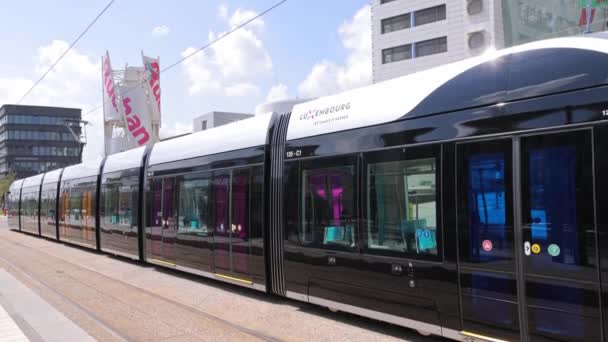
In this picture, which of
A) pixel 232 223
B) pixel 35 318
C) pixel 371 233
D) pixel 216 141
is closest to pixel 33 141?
pixel 216 141

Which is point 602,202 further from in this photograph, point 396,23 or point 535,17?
point 535,17

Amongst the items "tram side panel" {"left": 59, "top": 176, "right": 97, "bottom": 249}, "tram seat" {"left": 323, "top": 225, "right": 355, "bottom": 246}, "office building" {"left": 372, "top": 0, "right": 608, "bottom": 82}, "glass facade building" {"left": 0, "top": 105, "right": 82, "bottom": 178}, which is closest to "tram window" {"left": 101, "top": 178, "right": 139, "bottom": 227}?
"tram side panel" {"left": 59, "top": 176, "right": 97, "bottom": 249}

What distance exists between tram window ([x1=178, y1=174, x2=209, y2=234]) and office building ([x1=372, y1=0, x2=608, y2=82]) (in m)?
39.1

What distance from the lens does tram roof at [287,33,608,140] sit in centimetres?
487

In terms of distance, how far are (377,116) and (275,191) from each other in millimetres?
2470

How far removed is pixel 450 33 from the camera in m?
47.7

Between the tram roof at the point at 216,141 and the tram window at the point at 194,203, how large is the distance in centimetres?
53

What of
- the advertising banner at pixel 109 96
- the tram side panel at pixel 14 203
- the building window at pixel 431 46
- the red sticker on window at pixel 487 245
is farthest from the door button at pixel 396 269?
the building window at pixel 431 46

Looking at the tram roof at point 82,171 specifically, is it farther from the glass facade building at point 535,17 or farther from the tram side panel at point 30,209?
the glass facade building at point 535,17

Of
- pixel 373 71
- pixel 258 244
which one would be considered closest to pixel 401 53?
pixel 373 71

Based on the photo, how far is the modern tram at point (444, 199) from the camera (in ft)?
15.4

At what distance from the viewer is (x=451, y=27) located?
47.6 metres

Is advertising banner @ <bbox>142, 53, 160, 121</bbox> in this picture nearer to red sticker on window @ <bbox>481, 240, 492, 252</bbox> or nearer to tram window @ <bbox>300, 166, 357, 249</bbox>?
tram window @ <bbox>300, 166, 357, 249</bbox>

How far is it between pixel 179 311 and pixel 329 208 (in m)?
3.12
